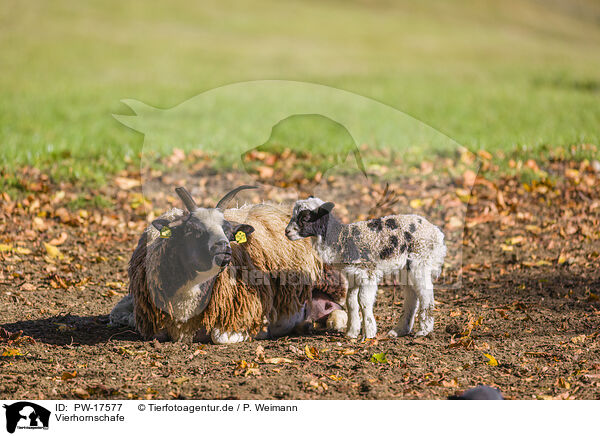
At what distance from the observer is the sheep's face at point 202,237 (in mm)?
4781

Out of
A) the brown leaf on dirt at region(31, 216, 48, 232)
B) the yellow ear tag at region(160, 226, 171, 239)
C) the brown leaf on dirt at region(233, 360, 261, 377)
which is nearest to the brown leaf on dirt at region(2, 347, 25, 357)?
the yellow ear tag at region(160, 226, 171, 239)

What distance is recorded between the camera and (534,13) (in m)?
37.2

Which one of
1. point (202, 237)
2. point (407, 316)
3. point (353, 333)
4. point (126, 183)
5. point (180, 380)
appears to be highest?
point (202, 237)

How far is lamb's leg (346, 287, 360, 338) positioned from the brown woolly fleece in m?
0.52

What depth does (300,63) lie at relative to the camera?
25.9 metres

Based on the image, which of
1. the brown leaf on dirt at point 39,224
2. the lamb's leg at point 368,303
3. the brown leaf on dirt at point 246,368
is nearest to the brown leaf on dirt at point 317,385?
the brown leaf on dirt at point 246,368

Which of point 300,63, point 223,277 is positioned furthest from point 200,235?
point 300,63

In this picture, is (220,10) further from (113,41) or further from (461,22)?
(461,22)

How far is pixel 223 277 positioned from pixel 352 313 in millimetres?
1072

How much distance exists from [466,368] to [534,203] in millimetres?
5125

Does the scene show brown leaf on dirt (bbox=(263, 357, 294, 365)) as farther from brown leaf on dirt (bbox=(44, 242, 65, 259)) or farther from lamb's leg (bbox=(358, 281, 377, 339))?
brown leaf on dirt (bbox=(44, 242, 65, 259))

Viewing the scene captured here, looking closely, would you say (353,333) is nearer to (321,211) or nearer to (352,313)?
(352,313)

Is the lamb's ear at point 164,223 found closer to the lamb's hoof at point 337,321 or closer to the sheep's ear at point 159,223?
the sheep's ear at point 159,223
